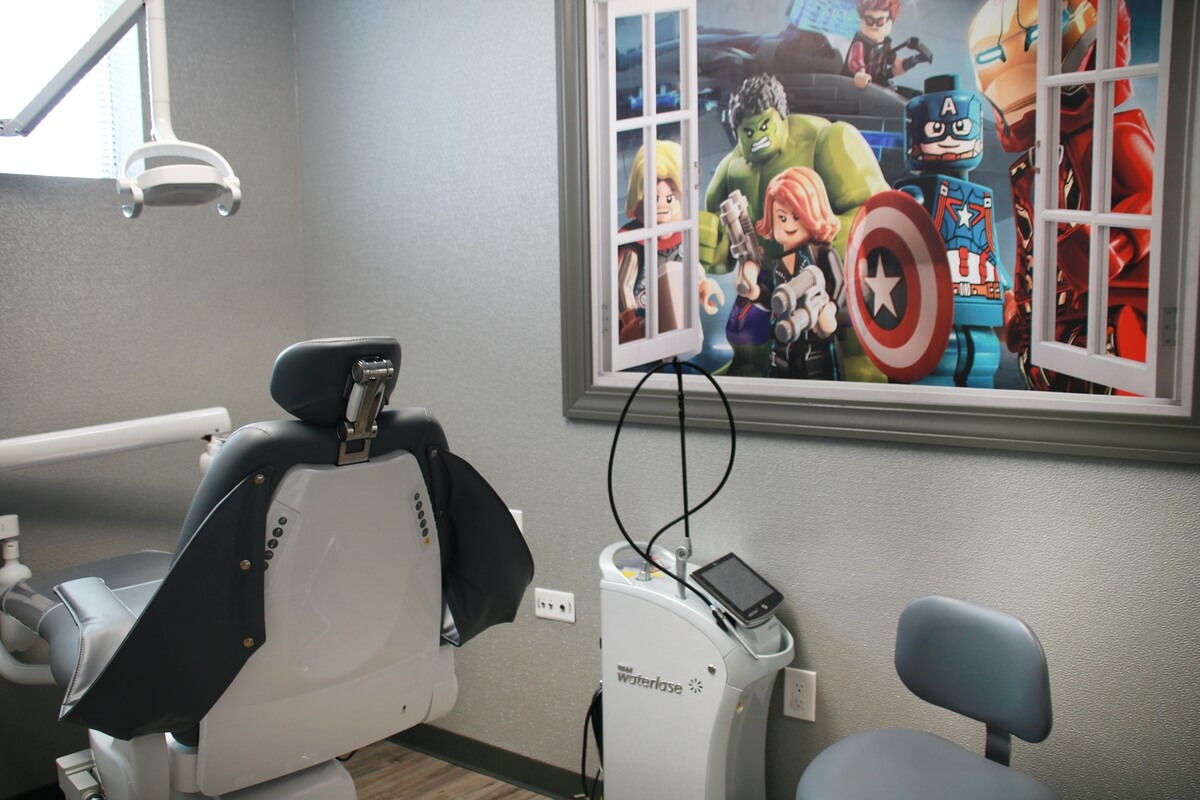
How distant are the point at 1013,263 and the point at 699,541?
943 mm

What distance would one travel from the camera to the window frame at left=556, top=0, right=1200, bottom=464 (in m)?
1.64

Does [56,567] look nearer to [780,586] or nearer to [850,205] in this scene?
[780,586]

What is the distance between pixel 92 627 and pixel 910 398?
1.59 metres

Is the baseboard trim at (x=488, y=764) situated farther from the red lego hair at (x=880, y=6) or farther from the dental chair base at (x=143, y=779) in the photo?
the red lego hair at (x=880, y=6)

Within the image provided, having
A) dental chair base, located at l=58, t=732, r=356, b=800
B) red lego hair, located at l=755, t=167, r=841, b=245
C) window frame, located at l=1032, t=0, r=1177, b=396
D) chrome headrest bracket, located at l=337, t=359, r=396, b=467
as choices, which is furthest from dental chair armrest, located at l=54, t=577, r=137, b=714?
window frame, located at l=1032, t=0, r=1177, b=396

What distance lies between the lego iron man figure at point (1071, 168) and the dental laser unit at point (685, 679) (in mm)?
764

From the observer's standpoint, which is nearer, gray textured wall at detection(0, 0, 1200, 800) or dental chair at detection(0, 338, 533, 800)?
dental chair at detection(0, 338, 533, 800)

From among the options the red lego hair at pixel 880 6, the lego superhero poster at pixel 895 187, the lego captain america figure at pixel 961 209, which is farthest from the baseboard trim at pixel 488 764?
the red lego hair at pixel 880 6

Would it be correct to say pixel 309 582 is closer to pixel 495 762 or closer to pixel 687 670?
pixel 687 670

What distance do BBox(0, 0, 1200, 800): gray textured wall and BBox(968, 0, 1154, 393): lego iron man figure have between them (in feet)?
0.84

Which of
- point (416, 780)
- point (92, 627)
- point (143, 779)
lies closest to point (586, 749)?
point (416, 780)

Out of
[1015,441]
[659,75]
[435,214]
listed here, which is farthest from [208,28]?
[1015,441]

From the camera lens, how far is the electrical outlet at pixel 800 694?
2.11 metres

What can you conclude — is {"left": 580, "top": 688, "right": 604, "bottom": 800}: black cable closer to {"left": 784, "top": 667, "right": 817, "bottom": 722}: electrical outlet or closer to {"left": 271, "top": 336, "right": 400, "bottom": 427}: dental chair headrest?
{"left": 784, "top": 667, "right": 817, "bottom": 722}: electrical outlet
